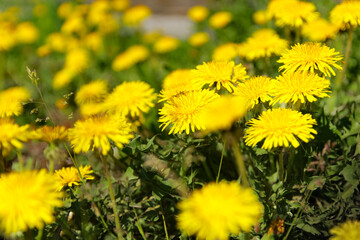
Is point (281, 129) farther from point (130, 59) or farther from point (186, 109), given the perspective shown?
point (130, 59)

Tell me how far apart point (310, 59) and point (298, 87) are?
0.54ft

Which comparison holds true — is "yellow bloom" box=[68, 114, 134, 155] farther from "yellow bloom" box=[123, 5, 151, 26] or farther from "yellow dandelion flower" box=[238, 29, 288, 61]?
"yellow bloom" box=[123, 5, 151, 26]

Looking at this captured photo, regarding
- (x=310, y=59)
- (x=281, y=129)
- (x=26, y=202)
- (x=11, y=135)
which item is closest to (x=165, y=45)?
(x=310, y=59)

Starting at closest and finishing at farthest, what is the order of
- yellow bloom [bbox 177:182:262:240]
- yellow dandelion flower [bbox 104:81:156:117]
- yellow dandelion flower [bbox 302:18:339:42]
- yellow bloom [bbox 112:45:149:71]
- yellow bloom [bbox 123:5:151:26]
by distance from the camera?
yellow bloom [bbox 177:182:262:240]
yellow dandelion flower [bbox 104:81:156:117]
yellow dandelion flower [bbox 302:18:339:42]
yellow bloom [bbox 112:45:149:71]
yellow bloom [bbox 123:5:151:26]

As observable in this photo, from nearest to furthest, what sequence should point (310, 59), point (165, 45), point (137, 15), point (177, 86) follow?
1. point (310, 59)
2. point (177, 86)
3. point (165, 45)
4. point (137, 15)

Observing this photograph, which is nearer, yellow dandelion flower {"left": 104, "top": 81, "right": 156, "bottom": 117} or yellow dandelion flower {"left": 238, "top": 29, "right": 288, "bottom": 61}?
yellow dandelion flower {"left": 104, "top": 81, "right": 156, "bottom": 117}

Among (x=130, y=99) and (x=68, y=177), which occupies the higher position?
(x=130, y=99)

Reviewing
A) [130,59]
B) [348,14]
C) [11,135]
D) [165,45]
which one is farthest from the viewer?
[165,45]

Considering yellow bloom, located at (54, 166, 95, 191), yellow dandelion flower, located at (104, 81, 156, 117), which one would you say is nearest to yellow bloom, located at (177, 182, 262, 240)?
yellow bloom, located at (54, 166, 95, 191)

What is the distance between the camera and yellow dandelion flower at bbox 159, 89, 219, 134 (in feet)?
4.82

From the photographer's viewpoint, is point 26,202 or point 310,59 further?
point 310,59

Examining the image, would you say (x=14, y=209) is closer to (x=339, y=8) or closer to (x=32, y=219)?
(x=32, y=219)

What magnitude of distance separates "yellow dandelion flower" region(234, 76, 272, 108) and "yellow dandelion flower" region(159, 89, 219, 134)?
124 millimetres

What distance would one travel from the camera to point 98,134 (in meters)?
1.37
